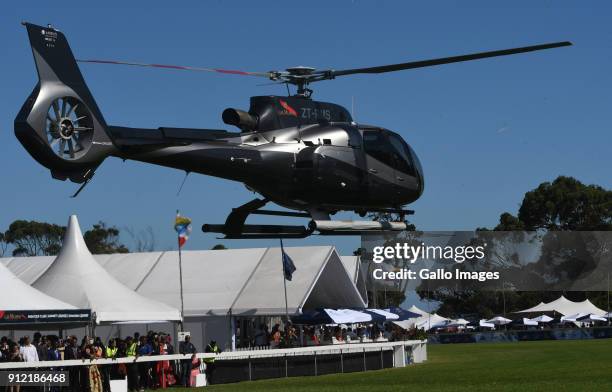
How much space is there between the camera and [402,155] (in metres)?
28.6

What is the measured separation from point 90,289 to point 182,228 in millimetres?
5024

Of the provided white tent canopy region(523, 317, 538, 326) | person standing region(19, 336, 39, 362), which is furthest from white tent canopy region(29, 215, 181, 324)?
white tent canopy region(523, 317, 538, 326)

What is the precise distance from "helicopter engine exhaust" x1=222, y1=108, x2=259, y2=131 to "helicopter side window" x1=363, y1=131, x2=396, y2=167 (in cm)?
321

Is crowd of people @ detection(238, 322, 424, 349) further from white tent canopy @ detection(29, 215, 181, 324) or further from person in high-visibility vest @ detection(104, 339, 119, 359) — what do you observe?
person in high-visibility vest @ detection(104, 339, 119, 359)

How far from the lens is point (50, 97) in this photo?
22.1 metres

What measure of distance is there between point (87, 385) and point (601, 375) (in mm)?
14713

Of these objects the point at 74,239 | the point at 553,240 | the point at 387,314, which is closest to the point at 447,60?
the point at 74,239

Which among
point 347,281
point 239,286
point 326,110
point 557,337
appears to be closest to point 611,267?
point 557,337

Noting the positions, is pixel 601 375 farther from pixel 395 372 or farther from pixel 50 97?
pixel 50 97

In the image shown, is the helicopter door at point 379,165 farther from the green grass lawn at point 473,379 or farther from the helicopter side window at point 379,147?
the green grass lawn at point 473,379

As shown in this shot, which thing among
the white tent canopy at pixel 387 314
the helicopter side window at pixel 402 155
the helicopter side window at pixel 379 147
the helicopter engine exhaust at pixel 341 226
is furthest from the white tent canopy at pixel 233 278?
the helicopter engine exhaust at pixel 341 226

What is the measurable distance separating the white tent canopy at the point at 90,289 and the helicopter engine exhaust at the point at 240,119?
1162 centimetres

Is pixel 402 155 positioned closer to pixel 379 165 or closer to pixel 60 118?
pixel 379 165

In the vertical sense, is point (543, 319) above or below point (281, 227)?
below
